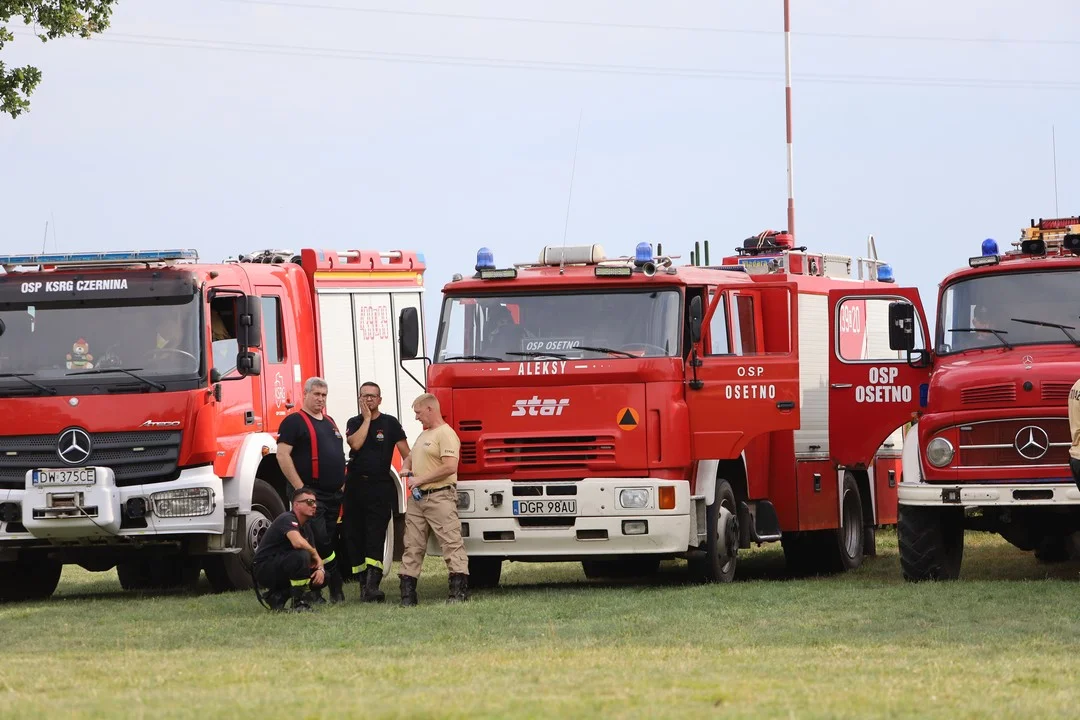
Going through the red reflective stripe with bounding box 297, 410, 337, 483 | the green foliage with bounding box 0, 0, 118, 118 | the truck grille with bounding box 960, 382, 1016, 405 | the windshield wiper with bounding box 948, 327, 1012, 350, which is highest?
the green foliage with bounding box 0, 0, 118, 118

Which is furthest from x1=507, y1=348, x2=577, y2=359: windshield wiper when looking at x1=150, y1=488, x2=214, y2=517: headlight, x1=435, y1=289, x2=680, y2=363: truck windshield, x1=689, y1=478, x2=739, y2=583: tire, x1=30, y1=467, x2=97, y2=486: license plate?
x1=30, y1=467, x2=97, y2=486: license plate

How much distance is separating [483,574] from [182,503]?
2815mm

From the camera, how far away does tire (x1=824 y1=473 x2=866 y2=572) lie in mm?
18344

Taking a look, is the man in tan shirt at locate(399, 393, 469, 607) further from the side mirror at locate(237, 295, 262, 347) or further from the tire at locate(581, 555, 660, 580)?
the tire at locate(581, 555, 660, 580)

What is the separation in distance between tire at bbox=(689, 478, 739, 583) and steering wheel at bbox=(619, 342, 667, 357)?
1324 millimetres

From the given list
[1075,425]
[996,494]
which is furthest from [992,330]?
[1075,425]

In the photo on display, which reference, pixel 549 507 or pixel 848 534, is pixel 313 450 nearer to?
pixel 549 507

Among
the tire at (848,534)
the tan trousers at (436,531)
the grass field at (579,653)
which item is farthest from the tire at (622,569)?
the tan trousers at (436,531)

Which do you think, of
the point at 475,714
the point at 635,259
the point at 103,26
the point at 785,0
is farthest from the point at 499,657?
the point at 785,0

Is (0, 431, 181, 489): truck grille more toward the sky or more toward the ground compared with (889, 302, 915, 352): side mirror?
more toward the ground

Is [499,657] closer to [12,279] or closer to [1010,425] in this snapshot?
[1010,425]

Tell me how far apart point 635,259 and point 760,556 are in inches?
255

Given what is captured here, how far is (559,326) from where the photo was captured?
15695mm

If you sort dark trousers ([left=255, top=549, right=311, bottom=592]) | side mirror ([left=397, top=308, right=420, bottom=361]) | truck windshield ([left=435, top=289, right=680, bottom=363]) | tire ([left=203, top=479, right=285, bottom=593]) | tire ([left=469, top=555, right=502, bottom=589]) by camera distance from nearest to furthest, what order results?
1. dark trousers ([left=255, top=549, right=311, bottom=592])
2. truck windshield ([left=435, top=289, right=680, bottom=363])
3. side mirror ([left=397, top=308, right=420, bottom=361])
4. tire ([left=203, top=479, right=285, bottom=593])
5. tire ([left=469, top=555, right=502, bottom=589])
